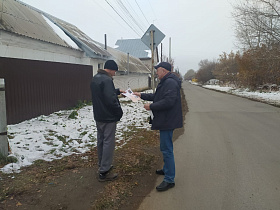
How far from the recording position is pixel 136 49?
42656mm

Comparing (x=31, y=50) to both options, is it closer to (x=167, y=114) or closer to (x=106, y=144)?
(x=106, y=144)

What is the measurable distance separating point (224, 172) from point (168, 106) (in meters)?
1.70

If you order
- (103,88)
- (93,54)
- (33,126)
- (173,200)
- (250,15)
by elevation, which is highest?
(250,15)

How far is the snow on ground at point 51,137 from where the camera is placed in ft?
14.4

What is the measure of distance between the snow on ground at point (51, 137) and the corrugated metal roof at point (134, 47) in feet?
115

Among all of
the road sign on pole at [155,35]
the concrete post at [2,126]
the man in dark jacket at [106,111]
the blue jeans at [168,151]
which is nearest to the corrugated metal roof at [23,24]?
the concrete post at [2,126]

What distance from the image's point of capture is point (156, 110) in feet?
10.8

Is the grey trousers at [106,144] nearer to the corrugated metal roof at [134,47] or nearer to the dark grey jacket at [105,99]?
the dark grey jacket at [105,99]

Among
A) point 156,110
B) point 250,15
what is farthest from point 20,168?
point 250,15

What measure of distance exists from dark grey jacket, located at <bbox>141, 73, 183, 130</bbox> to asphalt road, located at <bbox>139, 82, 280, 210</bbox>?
97 centimetres

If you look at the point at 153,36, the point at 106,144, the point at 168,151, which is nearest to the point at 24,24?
the point at 153,36

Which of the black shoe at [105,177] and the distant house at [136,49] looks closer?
the black shoe at [105,177]

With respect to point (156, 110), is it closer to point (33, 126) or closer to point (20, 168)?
point (20, 168)

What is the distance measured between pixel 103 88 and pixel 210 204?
2185 mm
